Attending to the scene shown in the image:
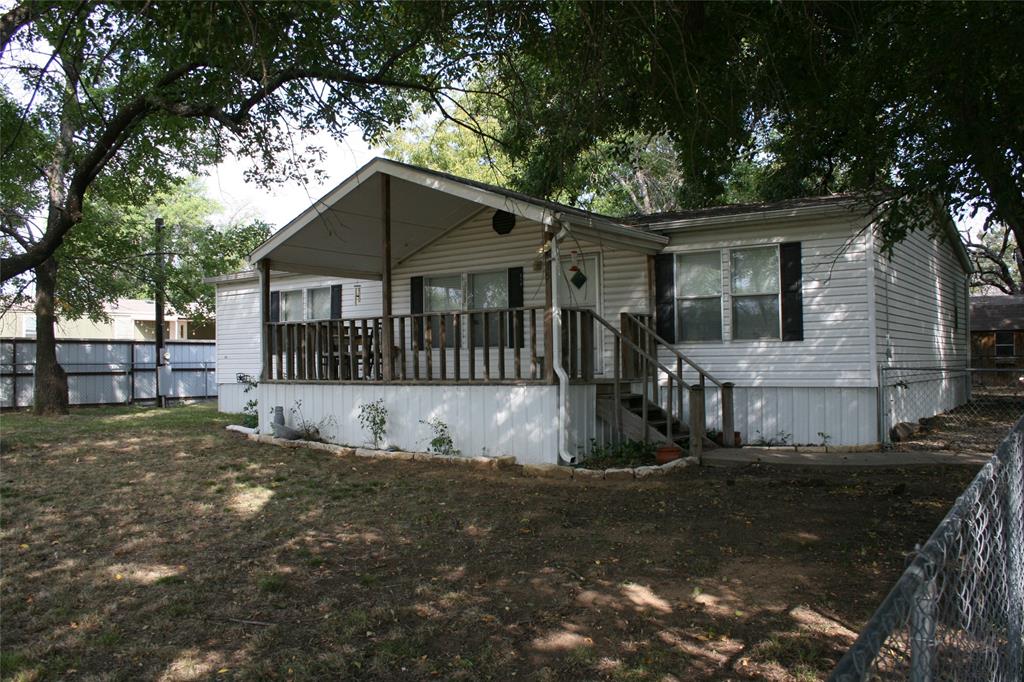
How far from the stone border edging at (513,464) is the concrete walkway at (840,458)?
667 mm

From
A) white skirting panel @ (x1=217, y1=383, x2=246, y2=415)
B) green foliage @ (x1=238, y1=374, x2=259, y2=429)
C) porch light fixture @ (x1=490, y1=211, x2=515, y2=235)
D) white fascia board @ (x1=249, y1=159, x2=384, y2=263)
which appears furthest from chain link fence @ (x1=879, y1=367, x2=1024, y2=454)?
white skirting panel @ (x1=217, y1=383, x2=246, y2=415)

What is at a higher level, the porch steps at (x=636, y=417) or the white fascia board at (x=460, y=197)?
the white fascia board at (x=460, y=197)

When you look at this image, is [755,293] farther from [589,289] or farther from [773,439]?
[589,289]

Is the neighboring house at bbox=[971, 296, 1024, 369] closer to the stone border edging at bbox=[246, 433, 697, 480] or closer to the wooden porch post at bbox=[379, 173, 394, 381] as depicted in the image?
the stone border edging at bbox=[246, 433, 697, 480]

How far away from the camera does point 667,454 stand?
845 centimetres

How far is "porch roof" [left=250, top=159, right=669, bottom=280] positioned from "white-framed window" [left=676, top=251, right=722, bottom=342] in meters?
0.58

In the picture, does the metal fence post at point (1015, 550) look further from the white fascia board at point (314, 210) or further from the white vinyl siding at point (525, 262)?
the white fascia board at point (314, 210)

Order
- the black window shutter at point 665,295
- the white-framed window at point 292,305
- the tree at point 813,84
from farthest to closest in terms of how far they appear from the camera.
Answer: the white-framed window at point 292,305, the black window shutter at point 665,295, the tree at point 813,84

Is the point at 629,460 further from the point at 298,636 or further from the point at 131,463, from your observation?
the point at 131,463

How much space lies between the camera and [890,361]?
10531mm

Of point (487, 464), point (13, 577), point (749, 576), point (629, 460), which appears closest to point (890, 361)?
point (629, 460)

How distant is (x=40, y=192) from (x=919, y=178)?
60.7 ft

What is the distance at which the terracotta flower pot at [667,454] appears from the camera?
27.7ft

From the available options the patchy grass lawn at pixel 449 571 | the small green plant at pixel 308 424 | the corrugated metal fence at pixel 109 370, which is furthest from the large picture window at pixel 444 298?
the corrugated metal fence at pixel 109 370
